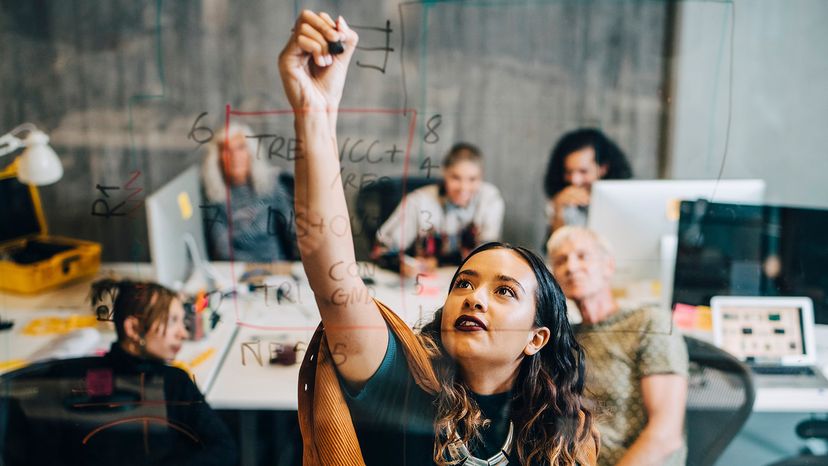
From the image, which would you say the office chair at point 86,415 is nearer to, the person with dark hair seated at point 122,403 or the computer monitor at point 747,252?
the person with dark hair seated at point 122,403

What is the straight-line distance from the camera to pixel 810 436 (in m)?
0.96

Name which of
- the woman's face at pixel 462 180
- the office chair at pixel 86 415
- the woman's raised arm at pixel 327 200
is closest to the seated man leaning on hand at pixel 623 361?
the woman's face at pixel 462 180

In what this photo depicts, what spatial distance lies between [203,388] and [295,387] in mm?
124

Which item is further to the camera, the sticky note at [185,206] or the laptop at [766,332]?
the laptop at [766,332]

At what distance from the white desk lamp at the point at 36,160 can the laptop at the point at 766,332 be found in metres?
0.87

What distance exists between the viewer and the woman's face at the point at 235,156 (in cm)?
83

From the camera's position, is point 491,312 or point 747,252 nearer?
point 491,312

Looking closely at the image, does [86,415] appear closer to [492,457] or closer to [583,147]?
[492,457]

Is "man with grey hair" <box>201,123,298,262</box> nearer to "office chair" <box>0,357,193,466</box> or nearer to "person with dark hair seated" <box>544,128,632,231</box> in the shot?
"office chair" <box>0,357,193,466</box>

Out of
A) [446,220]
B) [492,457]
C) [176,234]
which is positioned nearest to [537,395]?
[492,457]

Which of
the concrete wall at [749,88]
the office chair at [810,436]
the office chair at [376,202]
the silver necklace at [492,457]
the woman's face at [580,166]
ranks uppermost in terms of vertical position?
the concrete wall at [749,88]

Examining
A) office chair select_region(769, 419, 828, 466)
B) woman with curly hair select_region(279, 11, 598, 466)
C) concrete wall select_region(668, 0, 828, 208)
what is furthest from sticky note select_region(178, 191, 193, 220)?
office chair select_region(769, 419, 828, 466)

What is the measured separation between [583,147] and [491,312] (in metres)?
0.25

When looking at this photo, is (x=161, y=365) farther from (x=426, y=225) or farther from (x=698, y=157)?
(x=698, y=157)
